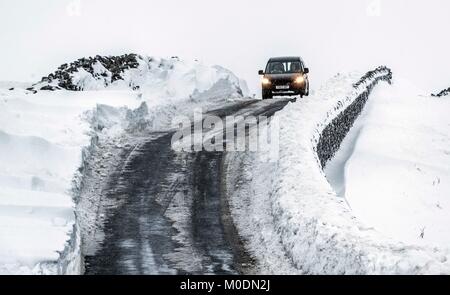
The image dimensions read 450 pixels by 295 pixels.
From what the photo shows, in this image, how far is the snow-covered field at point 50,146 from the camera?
789cm

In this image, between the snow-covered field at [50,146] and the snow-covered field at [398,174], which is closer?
the snow-covered field at [50,146]

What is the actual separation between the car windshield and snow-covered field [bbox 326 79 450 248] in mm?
3299

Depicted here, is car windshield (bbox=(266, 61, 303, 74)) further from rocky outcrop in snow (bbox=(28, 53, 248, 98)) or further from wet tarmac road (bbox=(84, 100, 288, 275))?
wet tarmac road (bbox=(84, 100, 288, 275))

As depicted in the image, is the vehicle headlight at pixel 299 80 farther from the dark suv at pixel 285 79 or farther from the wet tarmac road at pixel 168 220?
Result: the wet tarmac road at pixel 168 220

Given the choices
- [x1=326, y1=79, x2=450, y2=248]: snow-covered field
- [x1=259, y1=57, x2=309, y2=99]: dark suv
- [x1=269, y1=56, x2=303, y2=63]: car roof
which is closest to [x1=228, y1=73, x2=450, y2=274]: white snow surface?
[x1=326, y1=79, x2=450, y2=248]: snow-covered field

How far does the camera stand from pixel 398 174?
60.3ft

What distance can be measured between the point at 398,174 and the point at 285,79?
24.9ft

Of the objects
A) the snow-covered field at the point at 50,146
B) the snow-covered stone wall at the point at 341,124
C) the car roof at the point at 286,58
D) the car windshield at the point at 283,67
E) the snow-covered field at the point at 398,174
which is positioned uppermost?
the car roof at the point at 286,58

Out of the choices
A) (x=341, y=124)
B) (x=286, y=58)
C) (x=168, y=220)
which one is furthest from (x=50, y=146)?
(x=286, y=58)

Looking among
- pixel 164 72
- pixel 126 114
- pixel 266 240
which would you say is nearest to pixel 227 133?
pixel 126 114

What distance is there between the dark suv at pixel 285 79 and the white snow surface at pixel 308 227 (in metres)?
9.21

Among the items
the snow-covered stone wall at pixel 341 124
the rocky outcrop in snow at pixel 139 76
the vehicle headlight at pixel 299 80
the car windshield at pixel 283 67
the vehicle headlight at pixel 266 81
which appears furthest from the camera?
the car windshield at pixel 283 67

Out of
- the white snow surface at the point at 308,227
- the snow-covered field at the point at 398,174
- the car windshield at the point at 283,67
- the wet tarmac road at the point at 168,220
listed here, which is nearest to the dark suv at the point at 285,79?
the car windshield at the point at 283,67

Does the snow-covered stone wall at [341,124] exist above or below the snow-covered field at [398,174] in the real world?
above
